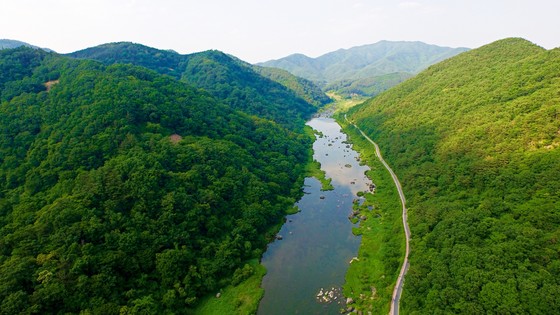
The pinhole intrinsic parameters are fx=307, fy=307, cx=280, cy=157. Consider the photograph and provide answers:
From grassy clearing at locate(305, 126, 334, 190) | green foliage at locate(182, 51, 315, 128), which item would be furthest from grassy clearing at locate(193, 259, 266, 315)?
green foliage at locate(182, 51, 315, 128)

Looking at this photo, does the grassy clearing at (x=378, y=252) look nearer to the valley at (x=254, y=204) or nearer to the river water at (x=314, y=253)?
the valley at (x=254, y=204)

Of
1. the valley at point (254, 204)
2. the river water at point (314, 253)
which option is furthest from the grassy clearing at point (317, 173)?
the river water at point (314, 253)

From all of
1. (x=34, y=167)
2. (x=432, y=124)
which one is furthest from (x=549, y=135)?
(x=34, y=167)

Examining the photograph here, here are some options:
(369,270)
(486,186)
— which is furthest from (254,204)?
(486,186)

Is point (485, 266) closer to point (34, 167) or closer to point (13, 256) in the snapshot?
point (13, 256)

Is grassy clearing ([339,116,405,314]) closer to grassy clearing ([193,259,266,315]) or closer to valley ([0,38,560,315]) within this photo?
valley ([0,38,560,315])
